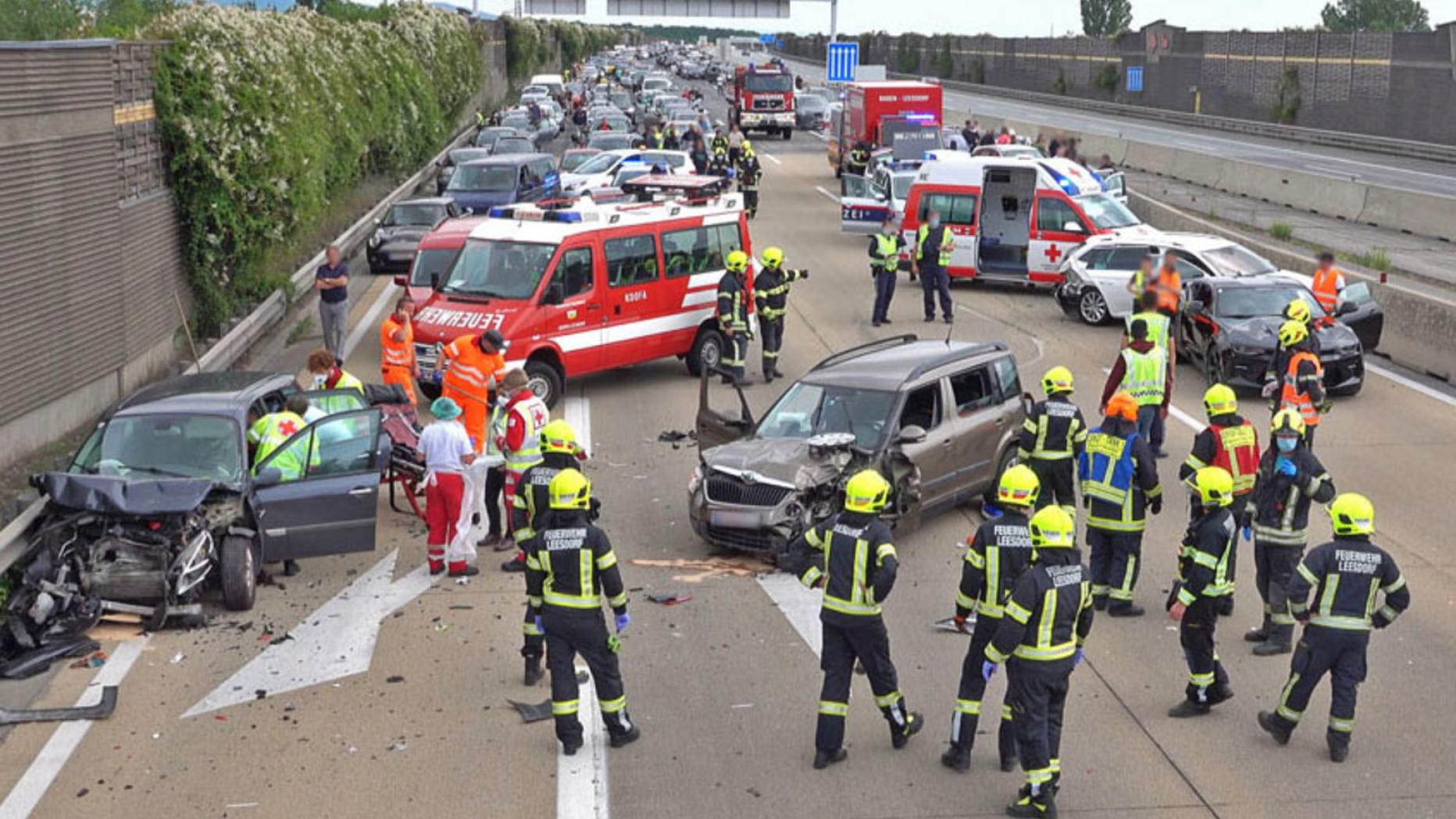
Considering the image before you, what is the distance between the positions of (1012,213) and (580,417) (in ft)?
39.5

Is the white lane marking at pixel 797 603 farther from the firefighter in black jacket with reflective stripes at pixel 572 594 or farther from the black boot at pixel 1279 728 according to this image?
the black boot at pixel 1279 728

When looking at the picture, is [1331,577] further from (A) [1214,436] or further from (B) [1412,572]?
(B) [1412,572]

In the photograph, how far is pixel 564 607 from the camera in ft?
30.1

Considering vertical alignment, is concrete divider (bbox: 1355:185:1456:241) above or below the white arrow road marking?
above

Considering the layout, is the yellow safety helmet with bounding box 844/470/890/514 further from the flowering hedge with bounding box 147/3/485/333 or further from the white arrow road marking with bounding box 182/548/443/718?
the flowering hedge with bounding box 147/3/485/333

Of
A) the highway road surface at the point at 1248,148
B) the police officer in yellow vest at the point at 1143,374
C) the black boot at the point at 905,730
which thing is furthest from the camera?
the highway road surface at the point at 1248,148

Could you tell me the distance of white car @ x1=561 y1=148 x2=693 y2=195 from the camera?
3419 centimetres

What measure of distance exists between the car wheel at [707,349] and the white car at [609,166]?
12880 millimetres

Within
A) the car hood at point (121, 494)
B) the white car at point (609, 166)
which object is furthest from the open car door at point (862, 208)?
the car hood at point (121, 494)

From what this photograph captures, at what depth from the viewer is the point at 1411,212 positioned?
33.9 metres

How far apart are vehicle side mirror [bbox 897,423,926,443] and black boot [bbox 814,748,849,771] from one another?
4.39m

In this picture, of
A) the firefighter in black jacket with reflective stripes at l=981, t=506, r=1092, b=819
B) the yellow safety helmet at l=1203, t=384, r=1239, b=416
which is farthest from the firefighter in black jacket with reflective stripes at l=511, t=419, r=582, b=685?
the yellow safety helmet at l=1203, t=384, r=1239, b=416

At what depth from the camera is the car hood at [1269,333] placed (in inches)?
762

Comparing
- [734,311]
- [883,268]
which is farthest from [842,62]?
[734,311]
